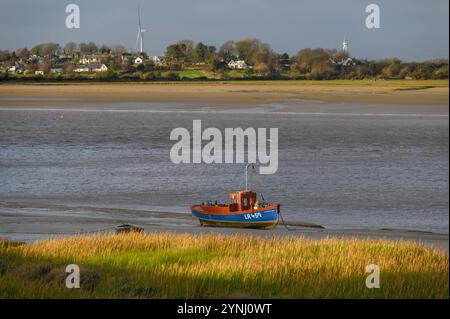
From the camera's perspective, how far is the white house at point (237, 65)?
112500 millimetres

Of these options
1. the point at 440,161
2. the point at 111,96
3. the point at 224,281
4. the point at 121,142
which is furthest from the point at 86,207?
the point at 111,96

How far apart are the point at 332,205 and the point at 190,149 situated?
1708 cm

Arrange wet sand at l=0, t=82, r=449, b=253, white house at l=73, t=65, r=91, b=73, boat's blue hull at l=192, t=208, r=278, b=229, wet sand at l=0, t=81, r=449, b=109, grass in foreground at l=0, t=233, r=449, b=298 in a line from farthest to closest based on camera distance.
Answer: white house at l=73, t=65, r=91, b=73 → wet sand at l=0, t=81, r=449, b=109 → boat's blue hull at l=192, t=208, r=278, b=229 → wet sand at l=0, t=82, r=449, b=253 → grass in foreground at l=0, t=233, r=449, b=298

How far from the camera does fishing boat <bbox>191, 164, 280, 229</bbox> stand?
2428 cm

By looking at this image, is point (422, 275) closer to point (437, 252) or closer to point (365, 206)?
point (437, 252)

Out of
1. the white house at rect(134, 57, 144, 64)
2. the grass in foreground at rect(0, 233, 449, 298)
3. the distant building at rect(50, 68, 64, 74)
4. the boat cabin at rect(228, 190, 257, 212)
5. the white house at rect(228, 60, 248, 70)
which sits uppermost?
the white house at rect(134, 57, 144, 64)

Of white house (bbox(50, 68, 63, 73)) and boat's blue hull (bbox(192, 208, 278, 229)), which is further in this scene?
white house (bbox(50, 68, 63, 73))

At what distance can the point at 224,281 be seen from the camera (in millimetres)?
13664

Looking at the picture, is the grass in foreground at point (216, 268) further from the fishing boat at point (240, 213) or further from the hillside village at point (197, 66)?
the hillside village at point (197, 66)

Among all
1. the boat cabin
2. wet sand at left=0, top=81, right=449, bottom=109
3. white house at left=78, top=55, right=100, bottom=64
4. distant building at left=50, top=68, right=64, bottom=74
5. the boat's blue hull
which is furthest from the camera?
white house at left=78, top=55, right=100, bottom=64

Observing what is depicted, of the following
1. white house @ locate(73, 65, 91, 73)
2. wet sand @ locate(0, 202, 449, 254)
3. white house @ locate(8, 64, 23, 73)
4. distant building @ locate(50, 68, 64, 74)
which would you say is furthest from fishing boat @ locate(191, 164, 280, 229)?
white house @ locate(8, 64, 23, 73)

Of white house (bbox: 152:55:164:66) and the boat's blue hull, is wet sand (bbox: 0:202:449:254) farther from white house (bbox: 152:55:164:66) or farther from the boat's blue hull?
white house (bbox: 152:55:164:66)

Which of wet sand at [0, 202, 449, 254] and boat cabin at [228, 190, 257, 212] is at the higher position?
boat cabin at [228, 190, 257, 212]

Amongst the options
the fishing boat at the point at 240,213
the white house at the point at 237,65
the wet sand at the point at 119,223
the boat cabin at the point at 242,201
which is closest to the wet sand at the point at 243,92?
the white house at the point at 237,65
